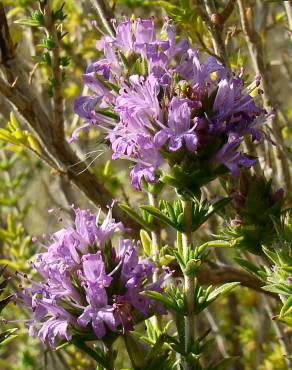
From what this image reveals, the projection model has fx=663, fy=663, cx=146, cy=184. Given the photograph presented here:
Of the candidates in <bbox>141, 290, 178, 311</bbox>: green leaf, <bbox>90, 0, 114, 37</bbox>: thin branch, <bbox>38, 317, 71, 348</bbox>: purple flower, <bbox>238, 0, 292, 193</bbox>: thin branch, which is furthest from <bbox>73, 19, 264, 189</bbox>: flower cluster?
<bbox>238, 0, 292, 193</bbox>: thin branch

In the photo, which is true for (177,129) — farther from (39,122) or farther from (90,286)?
(39,122)

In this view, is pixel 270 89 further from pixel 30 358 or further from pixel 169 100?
pixel 30 358

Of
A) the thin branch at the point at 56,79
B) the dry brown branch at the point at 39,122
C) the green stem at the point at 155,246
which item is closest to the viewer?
the green stem at the point at 155,246

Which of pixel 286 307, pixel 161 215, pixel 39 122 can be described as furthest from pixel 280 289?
pixel 39 122

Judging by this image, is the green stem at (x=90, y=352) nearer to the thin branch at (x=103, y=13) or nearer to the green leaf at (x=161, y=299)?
the green leaf at (x=161, y=299)

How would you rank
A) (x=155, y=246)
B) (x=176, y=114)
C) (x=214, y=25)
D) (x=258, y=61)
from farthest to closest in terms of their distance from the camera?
(x=258, y=61), (x=214, y=25), (x=155, y=246), (x=176, y=114)

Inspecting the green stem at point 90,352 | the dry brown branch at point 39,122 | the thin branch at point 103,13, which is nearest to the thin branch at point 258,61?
the thin branch at point 103,13
